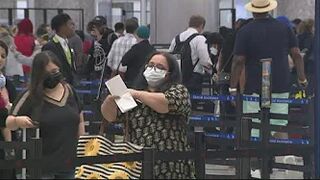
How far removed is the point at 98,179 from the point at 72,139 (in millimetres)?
440

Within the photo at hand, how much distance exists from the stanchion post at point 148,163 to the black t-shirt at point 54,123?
0.55 meters

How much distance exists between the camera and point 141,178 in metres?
6.93

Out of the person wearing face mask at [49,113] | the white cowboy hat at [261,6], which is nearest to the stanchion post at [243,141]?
the white cowboy hat at [261,6]

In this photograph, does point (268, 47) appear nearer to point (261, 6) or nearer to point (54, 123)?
point (261, 6)

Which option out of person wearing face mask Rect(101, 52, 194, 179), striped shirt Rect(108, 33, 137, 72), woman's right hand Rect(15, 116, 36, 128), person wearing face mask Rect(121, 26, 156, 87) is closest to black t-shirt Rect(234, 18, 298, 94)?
person wearing face mask Rect(121, 26, 156, 87)

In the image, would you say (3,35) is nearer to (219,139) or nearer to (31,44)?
(31,44)

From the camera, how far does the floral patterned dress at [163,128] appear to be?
707 centimetres

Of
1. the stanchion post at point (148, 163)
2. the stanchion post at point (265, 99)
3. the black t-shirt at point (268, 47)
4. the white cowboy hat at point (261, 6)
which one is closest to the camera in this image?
the stanchion post at point (148, 163)

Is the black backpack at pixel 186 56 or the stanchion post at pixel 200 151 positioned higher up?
the black backpack at pixel 186 56

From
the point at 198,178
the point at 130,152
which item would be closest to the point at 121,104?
the point at 130,152

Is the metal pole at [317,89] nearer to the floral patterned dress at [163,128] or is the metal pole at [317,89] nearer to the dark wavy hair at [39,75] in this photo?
the floral patterned dress at [163,128]

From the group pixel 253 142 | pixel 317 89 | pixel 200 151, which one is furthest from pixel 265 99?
pixel 200 151

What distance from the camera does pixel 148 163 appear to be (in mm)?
6723

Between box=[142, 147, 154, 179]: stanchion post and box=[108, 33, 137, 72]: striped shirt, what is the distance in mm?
7379
